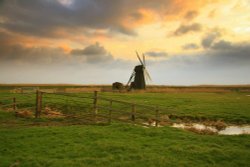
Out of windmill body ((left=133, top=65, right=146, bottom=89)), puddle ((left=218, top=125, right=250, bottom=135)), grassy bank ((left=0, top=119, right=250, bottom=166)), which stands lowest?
puddle ((left=218, top=125, right=250, bottom=135))

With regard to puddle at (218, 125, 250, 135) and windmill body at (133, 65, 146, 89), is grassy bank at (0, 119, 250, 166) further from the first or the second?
windmill body at (133, 65, 146, 89)

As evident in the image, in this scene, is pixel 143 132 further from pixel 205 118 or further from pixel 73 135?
pixel 205 118

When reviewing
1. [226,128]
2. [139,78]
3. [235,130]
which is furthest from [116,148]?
[139,78]

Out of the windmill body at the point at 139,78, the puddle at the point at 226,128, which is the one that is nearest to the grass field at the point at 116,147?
the puddle at the point at 226,128

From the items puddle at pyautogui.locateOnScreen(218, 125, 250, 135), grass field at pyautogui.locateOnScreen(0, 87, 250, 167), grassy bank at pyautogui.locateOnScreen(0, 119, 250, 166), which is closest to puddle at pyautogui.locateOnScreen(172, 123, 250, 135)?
puddle at pyautogui.locateOnScreen(218, 125, 250, 135)

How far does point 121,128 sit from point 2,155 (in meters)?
7.02

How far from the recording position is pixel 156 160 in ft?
35.9

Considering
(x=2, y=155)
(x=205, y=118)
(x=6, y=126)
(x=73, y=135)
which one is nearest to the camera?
(x=2, y=155)

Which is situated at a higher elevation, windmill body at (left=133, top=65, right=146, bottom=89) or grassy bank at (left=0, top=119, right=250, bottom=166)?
windmill body at (left=133, top=65, right=146, bottom=89)

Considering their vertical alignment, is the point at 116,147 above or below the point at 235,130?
above

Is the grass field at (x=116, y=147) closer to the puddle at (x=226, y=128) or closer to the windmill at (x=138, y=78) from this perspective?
the puddle at (x=226, y=128)

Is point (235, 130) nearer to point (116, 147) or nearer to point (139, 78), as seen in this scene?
point (116, 147)

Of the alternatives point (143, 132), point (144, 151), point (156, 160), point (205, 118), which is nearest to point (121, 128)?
point (143, 132)

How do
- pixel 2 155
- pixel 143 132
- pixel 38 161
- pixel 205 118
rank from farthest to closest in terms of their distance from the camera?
1. pixel 205 118
2. pixel 143 132
3. pixel 2 155
4. pixel 38 161
